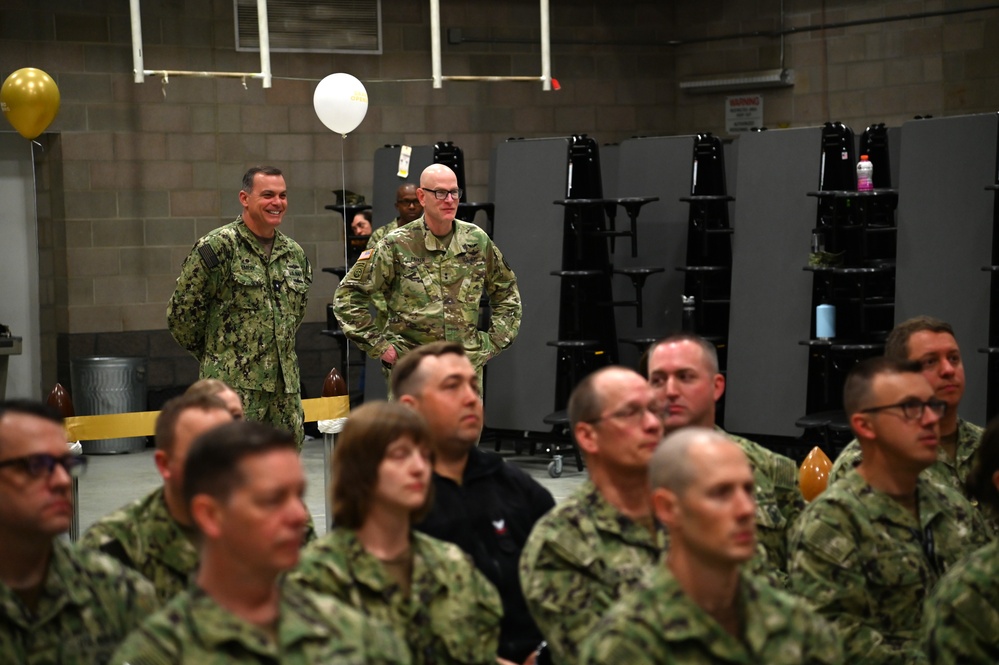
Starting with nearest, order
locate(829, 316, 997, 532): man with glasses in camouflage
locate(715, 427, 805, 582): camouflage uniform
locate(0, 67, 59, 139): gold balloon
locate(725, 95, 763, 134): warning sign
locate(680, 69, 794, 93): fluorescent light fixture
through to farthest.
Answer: locate(715, 427, 805, 582): camouflage uniform
locate(829, 316, 997, 532): man with glasses in camouflage
locate(0, 67, 59, 139): gold balloon
locate(680, 69, 794, 93): fluorescent light fixture
locate(725, 95, 763, 134): warning sign

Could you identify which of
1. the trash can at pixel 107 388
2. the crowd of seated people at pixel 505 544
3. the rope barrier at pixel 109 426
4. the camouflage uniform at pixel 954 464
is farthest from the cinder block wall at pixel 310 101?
the crowd of seated people at pixel 505 544

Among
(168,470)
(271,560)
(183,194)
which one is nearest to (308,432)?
(183,194)

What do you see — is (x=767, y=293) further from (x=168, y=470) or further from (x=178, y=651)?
(x=178, y=651)

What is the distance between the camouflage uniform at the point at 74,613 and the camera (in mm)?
2623

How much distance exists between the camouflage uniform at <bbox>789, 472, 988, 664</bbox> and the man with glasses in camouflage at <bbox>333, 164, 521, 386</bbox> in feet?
10.4

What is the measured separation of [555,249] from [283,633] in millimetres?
6269

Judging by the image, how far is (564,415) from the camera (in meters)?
8.22

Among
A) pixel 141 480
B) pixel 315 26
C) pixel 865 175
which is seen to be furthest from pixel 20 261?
pixel 865 175

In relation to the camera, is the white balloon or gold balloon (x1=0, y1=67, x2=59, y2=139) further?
the white balloon

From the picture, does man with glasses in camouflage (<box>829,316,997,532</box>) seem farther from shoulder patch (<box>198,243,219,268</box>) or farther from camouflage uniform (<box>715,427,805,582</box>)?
shoulder patch (<box>198,243,219,268</box>)

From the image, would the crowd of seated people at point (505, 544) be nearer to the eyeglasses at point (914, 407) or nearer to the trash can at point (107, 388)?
the eyeglasses at point (914, 407)

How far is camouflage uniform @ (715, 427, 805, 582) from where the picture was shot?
376 centimetres

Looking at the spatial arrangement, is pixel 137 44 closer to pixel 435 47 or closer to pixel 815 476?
pixel 435 47

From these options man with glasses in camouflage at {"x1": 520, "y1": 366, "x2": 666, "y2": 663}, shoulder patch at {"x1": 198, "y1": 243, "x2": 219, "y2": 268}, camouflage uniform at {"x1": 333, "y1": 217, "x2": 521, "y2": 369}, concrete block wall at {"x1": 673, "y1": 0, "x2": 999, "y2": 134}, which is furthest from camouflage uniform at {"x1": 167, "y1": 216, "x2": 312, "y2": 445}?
concrete block wall at {"x1": 673, "y1": 0, "x2": 999, "y2": 134}
